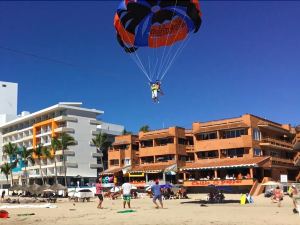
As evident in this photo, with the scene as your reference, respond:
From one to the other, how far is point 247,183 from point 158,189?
32.3 m

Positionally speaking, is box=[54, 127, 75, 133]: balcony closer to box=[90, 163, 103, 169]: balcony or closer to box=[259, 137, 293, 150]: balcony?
box=[90, 163, 103, 169]: balcony

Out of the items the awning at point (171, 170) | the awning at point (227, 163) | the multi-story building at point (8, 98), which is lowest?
the awning at point (171, 170)

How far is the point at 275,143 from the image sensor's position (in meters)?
62.0

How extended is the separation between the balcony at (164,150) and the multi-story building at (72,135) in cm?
2096

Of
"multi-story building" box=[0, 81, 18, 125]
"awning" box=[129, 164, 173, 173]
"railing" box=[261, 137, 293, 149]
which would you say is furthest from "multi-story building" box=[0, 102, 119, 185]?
"railing" box=[261, 137, 293, 149]

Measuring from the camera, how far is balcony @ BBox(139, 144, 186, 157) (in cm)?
6825

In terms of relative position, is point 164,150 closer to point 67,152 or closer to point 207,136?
point 207,136

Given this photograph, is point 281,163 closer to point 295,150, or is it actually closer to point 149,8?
point 295,150

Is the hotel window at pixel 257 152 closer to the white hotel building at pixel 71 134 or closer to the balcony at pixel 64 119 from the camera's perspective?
the white hotel building at pixel 71 134

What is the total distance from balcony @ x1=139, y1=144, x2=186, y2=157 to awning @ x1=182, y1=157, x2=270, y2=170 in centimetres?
555

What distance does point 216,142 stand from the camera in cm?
6106

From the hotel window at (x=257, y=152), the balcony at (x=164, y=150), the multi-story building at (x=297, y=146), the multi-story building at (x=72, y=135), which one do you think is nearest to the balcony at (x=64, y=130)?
the multi-story building at (x=72, y=135)

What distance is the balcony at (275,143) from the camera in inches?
2341

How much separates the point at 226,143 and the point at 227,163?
11.7 feet
